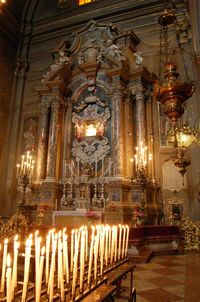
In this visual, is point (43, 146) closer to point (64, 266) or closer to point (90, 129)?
point (90, 129)

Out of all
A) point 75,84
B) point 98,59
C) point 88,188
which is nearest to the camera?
point 88,188

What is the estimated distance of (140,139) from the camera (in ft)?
33.2

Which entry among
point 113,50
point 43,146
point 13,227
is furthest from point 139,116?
point 13,227

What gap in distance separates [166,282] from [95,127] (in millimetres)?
7783

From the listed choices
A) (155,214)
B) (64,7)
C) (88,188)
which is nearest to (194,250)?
(155,214)

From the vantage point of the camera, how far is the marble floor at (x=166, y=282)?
11.3 ft

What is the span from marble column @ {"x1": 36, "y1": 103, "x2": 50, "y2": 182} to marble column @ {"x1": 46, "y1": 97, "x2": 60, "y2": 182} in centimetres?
33

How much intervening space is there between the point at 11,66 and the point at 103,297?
14399mm

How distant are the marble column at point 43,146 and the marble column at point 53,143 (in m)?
0.33

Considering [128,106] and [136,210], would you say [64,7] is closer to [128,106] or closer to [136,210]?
[128,106]

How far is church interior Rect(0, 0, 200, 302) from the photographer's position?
850cm

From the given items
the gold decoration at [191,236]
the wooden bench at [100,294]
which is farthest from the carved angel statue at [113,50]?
the wooden bench at [100,294]

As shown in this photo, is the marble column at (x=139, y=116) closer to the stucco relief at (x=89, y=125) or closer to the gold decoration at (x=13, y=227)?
the stucco relief at (x=89, y=125)

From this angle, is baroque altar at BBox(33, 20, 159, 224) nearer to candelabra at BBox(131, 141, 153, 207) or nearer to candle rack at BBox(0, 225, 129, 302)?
candelabra at BBox(131, 141, 153, 207)
